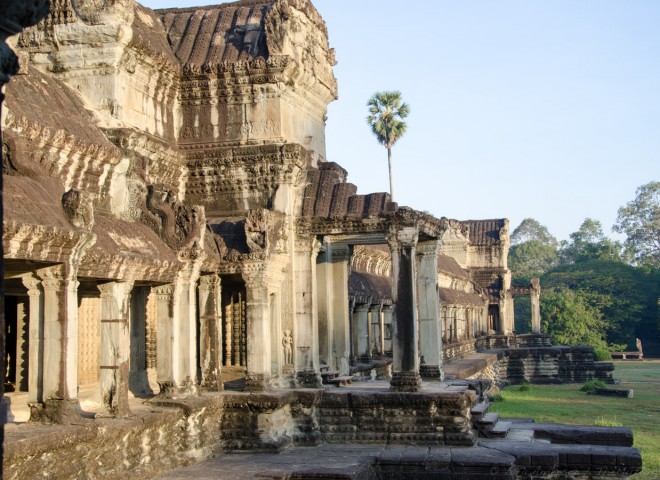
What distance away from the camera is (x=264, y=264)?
12141 mm

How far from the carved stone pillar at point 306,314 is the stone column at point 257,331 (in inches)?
42.2

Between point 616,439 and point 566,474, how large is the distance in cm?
185

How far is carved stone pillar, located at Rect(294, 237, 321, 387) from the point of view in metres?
13.2

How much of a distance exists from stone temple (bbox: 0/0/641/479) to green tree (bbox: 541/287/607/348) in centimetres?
4013

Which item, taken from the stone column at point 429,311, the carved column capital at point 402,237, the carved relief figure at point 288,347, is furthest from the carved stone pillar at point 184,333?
the stone column at point 429,311

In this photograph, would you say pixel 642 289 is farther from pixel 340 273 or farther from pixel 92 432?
pixel 92 432

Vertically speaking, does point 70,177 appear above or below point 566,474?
above

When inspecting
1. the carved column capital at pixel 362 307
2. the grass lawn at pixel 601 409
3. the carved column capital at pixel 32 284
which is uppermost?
the carved column capital at pixel 32 284

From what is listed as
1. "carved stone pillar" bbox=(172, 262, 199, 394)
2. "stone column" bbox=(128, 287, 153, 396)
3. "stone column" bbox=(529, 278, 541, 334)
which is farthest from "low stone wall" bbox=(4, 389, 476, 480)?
"stone column" bbox=(529, 278, 541, 334)

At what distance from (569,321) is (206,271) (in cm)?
4501

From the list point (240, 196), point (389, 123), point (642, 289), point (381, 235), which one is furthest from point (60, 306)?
point (642, 289)

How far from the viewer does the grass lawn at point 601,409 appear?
17453 mm

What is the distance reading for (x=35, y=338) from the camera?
27.1 ft

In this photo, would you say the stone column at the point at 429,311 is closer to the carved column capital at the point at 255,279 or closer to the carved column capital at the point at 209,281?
the carved column capital at the point at 255,279
